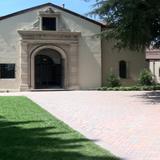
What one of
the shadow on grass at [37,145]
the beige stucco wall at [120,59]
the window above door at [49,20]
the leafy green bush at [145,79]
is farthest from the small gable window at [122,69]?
the shadow on grass at [37,145]

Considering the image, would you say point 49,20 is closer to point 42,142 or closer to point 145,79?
point 145,79

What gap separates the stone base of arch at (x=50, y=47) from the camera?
1564 inches

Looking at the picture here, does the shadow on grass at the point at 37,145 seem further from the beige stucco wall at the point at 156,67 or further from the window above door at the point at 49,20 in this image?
the beige stucco wall at the point at 156,67

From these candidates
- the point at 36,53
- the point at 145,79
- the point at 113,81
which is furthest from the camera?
the point at 145,79

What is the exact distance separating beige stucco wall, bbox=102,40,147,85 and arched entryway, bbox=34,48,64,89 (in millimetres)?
3835

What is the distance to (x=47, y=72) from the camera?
43000 millimetres

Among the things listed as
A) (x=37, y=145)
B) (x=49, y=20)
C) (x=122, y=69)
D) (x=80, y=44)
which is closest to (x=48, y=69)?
(x=80, y=44)

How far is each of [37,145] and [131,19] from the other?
15.8 meters

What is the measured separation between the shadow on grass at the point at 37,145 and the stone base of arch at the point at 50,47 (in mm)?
25973

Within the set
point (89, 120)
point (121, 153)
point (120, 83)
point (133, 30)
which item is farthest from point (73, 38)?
point (121, 153)

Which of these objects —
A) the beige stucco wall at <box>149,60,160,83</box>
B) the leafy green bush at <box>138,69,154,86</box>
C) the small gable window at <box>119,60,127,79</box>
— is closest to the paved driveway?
the leafy green bush at <box>138,69,154,86</box>

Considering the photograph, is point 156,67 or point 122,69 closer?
point 122,69

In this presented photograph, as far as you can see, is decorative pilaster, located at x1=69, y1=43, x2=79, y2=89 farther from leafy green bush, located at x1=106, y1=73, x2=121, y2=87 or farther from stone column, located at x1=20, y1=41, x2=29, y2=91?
stone column, located at x1=20, y1=41, x2=29, y2=91

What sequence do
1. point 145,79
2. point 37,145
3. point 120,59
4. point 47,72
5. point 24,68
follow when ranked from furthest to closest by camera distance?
1. point 47,72
2. point 120,59
3. point 145,79
4. point 24,68
5. point 37,145
